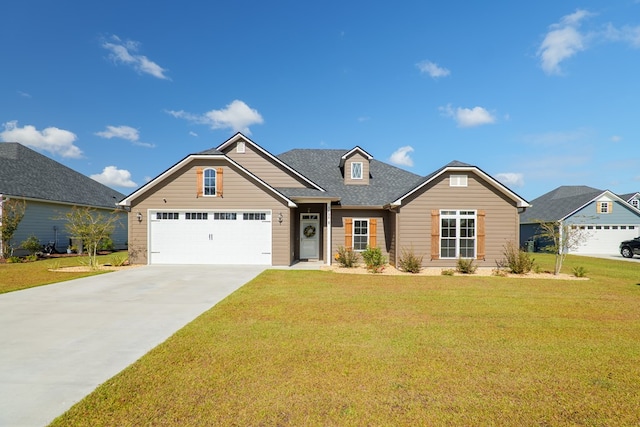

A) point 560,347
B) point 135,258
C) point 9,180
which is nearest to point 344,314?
point 560,347

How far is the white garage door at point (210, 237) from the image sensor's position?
14516 mm

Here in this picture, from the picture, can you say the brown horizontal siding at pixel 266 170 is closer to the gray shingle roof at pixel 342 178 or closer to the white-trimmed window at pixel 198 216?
the gray shingle roof at pixel 342 178

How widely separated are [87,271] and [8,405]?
11180 millimetres

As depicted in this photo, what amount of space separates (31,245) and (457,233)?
74.3ft

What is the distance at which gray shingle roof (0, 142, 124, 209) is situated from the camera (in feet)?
61.2

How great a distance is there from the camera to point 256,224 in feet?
48.1

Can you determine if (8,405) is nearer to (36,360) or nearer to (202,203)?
(36,360)

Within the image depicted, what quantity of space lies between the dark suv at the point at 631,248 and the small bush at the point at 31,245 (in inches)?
1468

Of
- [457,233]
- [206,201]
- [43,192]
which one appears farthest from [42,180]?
[457,233]

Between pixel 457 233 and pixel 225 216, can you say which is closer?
→ pixel 457 233

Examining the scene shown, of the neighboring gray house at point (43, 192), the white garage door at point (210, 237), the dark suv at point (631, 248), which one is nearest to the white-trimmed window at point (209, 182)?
the white garage door at point (210, 237)

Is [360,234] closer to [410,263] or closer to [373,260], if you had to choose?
[373,260]

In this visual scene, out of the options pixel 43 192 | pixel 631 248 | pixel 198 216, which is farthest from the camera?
pixel 631 248

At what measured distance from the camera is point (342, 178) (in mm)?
18828
